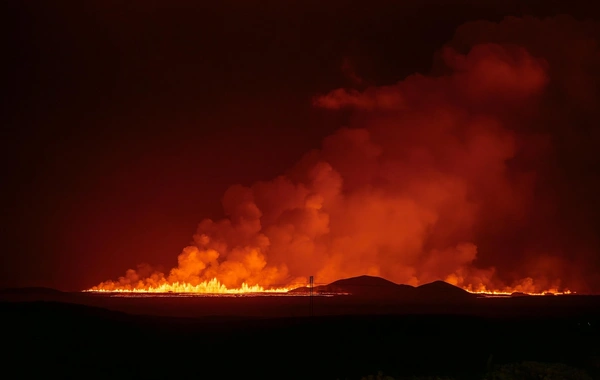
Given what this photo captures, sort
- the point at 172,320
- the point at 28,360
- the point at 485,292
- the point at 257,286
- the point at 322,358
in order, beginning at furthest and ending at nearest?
the point at 485,292 → the point at 257,286 → the point at 172,320 → the point at 322,358 → the point at 28,360

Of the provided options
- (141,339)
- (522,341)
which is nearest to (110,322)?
(141,339)

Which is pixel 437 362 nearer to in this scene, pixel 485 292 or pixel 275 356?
pixel 275 356

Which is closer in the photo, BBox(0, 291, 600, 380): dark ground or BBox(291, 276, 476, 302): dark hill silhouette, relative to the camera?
BBox(0, 291, 600, 380): dark ground

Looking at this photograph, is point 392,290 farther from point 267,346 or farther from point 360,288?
point 267,346

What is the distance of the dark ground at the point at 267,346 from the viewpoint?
28.1m

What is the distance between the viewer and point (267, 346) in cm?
3416

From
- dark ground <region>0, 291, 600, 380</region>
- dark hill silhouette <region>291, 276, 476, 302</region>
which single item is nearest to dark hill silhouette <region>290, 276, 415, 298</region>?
dark hill silhouette <region>291, 276, 476, 302</region>

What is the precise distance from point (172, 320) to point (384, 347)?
15.3 m

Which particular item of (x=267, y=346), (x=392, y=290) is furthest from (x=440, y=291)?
(x=267, y=346)

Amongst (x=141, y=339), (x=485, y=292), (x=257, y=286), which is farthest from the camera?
(x=485, y=292)

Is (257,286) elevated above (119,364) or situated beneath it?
elevated above

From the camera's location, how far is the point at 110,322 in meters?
38.1

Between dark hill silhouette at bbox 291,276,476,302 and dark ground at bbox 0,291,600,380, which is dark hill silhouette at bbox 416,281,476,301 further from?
dark ground at bbox 0,291,600,380

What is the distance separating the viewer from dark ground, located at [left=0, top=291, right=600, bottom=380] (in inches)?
1106
